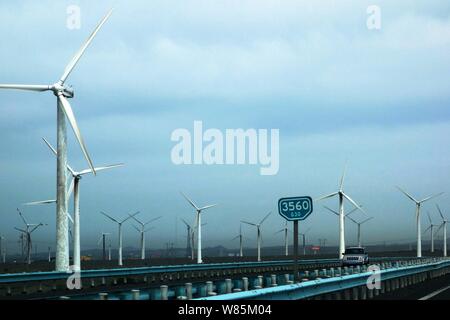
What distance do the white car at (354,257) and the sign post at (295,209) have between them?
168ft

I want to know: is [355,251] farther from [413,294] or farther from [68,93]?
[413,294]

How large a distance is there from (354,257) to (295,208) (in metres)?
51.9

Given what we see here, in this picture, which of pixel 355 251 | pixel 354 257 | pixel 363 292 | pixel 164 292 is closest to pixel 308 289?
pixel 164 292

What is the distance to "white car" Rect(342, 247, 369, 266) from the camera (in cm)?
6725

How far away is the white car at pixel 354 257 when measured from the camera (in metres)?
67.2

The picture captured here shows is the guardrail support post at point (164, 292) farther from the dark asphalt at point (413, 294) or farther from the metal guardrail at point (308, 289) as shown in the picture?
the dark asphalt at point (413, 294)

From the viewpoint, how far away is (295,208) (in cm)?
1770

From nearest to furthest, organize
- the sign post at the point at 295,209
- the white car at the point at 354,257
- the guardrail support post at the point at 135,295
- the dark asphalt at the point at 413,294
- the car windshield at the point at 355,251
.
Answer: the guardrail support post at the point at 135,295, the sign post at the point at 295,209, the dark asphalt at the point at 413,294, the white car at the point at 354,257, the car windshield at the point at 355,251

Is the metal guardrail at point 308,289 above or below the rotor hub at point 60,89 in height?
below

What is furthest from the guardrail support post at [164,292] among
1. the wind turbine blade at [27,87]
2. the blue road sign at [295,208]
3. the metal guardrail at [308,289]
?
the wind turbine blade at [27,87]

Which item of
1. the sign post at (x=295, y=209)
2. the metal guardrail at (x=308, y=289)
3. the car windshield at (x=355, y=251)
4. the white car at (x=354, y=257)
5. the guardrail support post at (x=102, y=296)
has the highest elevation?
the sign post at (x=295, y=209)
